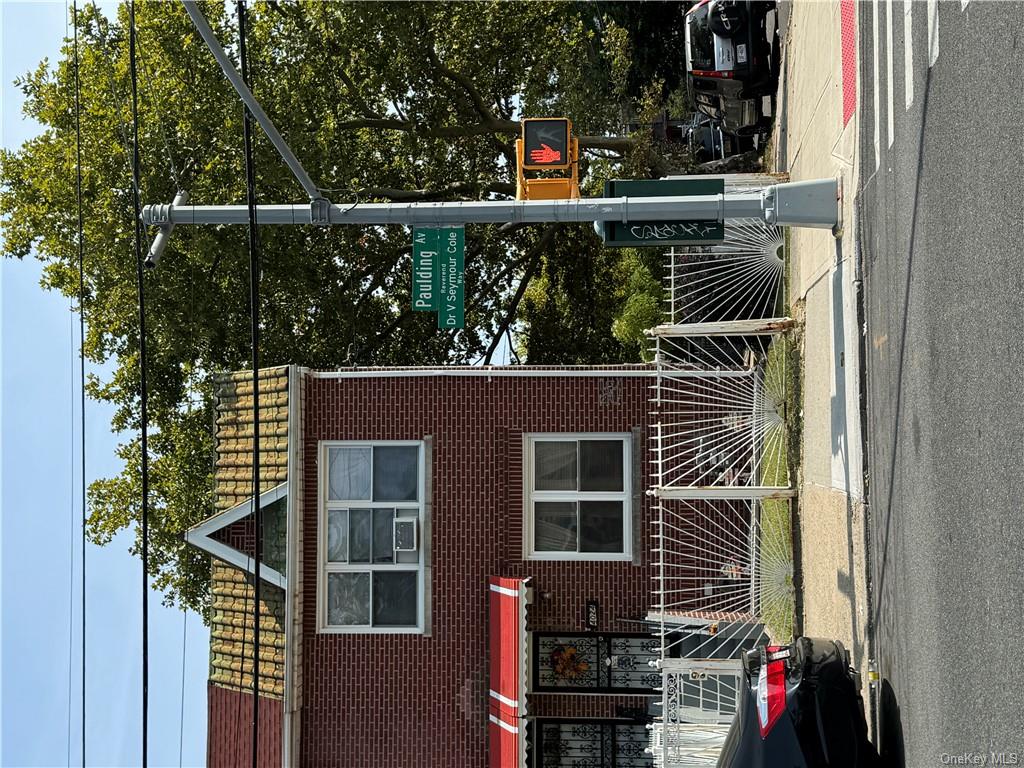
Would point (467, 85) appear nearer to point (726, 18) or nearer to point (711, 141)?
point (711, 141)

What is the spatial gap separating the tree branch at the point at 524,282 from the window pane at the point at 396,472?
1477cm

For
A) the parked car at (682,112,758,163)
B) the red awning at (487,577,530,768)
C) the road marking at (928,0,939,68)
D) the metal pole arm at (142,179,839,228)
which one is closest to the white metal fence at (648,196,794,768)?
the red awning at (487,577,530,768)

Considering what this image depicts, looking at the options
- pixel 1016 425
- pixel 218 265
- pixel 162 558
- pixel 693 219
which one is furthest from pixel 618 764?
pixel 162 558

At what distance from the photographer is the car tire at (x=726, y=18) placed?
18906 mm

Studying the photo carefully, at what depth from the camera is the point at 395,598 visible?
15.6m

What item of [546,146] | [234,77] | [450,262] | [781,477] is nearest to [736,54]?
[781,477]

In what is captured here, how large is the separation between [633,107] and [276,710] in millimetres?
19972

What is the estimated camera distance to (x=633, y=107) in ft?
94.7

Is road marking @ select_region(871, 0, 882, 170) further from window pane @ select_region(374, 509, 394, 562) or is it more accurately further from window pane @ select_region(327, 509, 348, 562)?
window pane @ select_region(327, 509, 348, 562)

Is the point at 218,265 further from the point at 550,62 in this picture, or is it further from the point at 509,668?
the point at 509,668

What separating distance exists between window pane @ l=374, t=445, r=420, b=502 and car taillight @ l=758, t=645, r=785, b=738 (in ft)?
24.3

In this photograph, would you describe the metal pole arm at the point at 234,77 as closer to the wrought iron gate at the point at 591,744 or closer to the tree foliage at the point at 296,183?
the wrought iron gate at the point at 591,744

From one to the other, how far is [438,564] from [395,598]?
0.86m

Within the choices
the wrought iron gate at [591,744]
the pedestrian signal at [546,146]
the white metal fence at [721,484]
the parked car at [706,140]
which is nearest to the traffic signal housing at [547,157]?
the pedestrian signal at [546,146]
